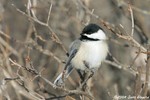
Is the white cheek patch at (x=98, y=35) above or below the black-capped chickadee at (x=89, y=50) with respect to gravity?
above

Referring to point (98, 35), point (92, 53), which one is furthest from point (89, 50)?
point (98, 35)

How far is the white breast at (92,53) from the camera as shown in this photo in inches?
135

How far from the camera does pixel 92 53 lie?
344cm

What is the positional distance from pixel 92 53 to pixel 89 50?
0.04m

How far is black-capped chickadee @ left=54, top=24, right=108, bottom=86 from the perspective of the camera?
3363 mm

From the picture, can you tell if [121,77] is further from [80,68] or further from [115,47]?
[80,68]

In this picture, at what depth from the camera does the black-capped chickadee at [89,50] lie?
336cm

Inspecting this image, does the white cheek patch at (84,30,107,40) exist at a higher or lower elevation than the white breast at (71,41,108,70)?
higher

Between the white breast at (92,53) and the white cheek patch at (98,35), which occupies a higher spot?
the white cheek patch at (98,35)

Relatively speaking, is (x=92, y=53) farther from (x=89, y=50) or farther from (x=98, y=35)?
(x=98, y=35)

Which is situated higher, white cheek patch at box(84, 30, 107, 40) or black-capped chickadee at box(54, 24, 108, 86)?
white cheek patch at box(84, 30, 107, 40)

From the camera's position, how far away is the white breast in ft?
11.2

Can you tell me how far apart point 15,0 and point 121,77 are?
2.66m

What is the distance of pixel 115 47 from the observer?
21.1 ft
